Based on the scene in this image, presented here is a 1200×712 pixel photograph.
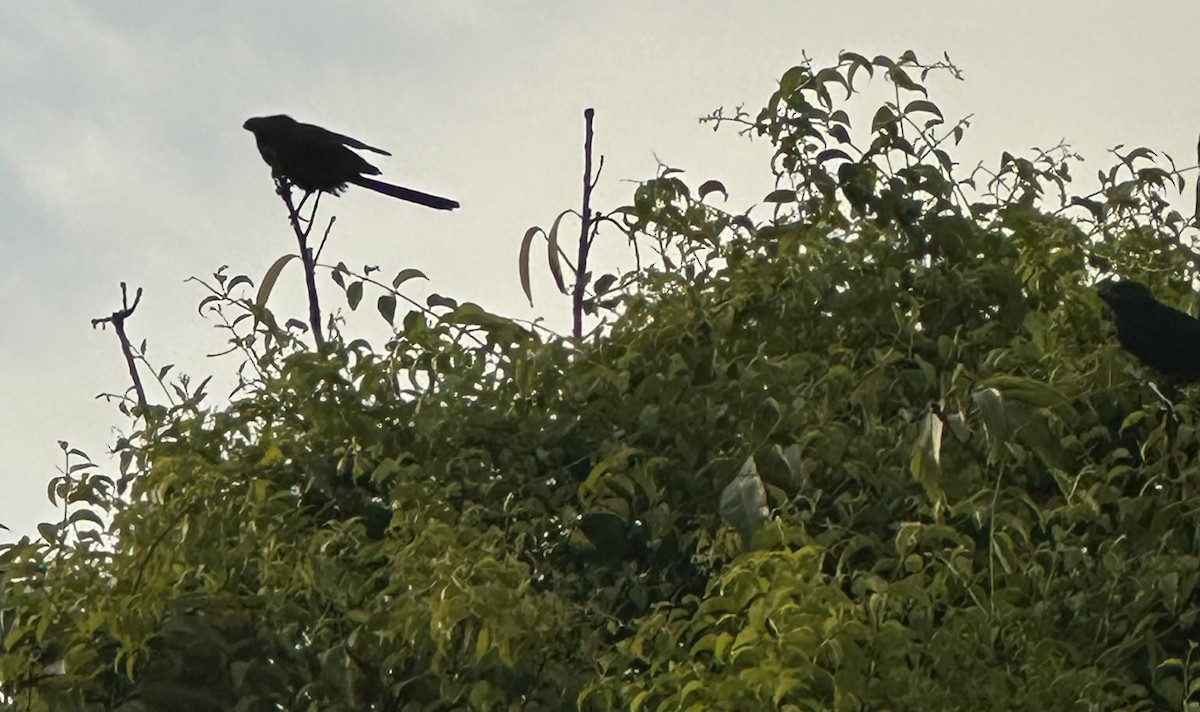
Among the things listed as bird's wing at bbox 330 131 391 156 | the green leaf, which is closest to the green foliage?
the green leaf

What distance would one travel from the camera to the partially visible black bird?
3770 mm

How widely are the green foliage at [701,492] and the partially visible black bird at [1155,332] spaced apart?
0.22 ft

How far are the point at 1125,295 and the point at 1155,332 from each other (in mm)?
188

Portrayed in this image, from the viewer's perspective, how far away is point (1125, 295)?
3.92 m

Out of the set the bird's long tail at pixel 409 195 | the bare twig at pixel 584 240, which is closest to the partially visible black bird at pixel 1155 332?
the bare twig at pixel 584 240

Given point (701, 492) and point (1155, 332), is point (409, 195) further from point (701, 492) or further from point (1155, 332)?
point (1155, 332)

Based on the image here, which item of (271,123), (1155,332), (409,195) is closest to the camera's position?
(1155,332)

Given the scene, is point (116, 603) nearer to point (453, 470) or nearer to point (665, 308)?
point (453, 470)

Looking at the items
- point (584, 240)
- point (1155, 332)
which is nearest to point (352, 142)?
point (584, 240)

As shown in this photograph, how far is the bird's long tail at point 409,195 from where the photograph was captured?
6348 mm

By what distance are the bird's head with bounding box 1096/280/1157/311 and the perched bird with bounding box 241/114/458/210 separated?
2984 mm

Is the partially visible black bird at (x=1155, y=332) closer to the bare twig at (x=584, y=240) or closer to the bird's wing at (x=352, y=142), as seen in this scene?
the bare twig at (x=584, y=240)

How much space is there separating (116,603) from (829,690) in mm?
1691

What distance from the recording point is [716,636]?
3393mm
